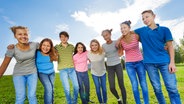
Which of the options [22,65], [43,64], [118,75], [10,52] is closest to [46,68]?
[43,64]

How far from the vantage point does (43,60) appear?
7.42m

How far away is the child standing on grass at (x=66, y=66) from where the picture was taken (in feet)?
27.5

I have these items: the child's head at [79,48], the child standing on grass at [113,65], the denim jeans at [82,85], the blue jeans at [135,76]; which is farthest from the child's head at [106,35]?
the blue jeans at [135,76]

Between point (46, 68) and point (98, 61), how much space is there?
6.92 ft

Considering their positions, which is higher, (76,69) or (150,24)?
(150,24)

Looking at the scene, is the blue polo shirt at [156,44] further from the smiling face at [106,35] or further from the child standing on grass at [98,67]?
the child standing on grass at [98,67]

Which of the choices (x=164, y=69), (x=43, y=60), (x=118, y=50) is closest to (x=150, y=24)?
(x=164, y=69)

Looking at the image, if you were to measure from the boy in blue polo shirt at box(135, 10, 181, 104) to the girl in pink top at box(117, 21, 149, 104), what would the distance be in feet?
2.75

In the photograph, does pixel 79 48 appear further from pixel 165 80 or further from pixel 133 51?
pixel 165 80

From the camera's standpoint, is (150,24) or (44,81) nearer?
(150,24)

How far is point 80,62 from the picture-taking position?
886 cm

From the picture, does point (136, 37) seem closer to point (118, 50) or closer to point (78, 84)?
point (118, 50)

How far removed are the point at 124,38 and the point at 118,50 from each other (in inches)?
28.6

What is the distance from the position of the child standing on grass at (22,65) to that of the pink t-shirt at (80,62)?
2.03 meters
